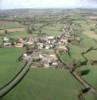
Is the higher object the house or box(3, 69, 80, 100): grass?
box(3, 69, 80, 100): grass

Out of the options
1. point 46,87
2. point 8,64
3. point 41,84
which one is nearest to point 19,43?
point 8,64

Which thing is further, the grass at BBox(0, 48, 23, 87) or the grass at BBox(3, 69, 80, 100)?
the grass at BBox(0, 48, 23, 87)

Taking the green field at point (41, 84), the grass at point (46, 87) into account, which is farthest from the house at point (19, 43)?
the grass at point (46, 87)

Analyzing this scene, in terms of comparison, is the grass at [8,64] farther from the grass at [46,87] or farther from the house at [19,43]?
the house at [19,43]

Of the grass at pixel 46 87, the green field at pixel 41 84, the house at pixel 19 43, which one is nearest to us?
the grass at pixel 46 87

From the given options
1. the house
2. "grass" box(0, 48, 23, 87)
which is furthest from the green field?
the house

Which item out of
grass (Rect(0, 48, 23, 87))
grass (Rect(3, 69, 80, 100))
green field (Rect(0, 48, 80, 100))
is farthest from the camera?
grass (Rect(0, 48, 23, 87))

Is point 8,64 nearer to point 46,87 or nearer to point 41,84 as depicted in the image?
point 41,84

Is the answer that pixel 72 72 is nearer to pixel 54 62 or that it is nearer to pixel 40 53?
pixel 54 62

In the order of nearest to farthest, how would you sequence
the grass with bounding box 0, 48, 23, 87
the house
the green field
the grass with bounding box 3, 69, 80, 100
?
the grass with bounding box 3, 69, 80, 100 < the green field < the grass with bounding box 0, 48, 23, 87 < the house

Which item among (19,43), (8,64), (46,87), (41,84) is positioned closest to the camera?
(46,87)

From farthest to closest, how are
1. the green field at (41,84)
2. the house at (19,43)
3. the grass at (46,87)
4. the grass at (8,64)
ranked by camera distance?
the house at (19,43)
the grass at (8,64)
the green field at (41,84)
the grass at (46,87)

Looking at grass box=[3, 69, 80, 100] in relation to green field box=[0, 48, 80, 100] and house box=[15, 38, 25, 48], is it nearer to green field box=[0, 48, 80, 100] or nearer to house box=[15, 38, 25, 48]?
green field box=[0, 48, 80, 100]
